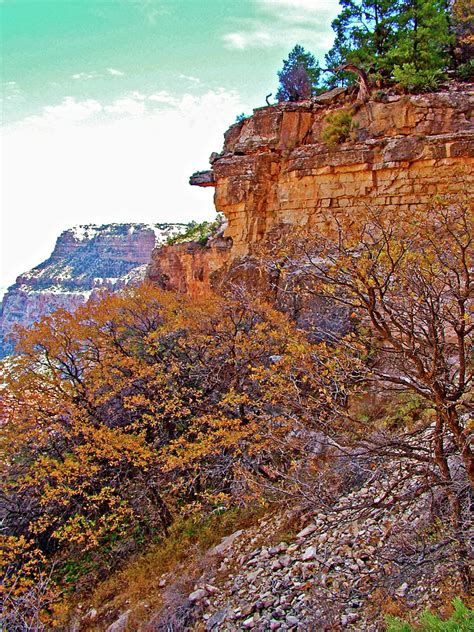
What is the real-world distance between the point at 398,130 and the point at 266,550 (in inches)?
515

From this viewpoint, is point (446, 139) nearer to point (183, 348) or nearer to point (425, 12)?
point (425, 12)

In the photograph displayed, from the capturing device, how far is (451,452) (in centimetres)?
527

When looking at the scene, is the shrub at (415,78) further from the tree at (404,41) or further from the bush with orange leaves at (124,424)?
the bush with orange leaves at (124,424)

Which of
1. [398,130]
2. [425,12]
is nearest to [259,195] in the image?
[398,130]

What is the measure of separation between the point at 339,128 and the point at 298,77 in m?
8.15

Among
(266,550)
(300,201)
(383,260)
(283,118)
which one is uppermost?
(283,118)

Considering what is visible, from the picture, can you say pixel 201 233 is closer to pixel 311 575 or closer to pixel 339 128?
pixel 339 128

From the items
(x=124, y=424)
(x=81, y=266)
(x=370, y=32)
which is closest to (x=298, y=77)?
(x=370, y=32)

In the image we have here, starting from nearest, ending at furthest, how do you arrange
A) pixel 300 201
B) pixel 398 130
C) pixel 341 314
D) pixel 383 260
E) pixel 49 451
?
pixel 383 260 < pixel 49 451 < pixel 341 314 < pixel 398 130 < pixel 300 201

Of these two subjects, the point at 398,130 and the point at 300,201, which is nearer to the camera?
the point at 398,130

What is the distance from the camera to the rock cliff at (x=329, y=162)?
43.7 feet

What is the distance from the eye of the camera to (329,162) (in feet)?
48.8

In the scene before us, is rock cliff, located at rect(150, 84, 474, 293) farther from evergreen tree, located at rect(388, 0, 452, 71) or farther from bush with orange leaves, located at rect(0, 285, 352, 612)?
bush with orange leaves, located at rect(0, 285, 352, 612)

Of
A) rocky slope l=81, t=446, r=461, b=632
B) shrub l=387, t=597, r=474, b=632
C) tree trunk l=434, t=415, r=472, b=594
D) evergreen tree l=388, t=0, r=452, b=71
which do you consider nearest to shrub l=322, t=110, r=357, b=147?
evergreen tree l=388, t=0, r=452, b=71
